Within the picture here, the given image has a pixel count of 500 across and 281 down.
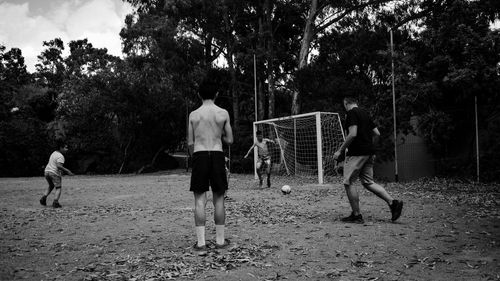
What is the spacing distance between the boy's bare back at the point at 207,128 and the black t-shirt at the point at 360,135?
224 centimetres

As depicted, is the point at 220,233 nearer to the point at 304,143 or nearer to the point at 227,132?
the point at 227,132

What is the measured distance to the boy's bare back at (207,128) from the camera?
15.6 ft

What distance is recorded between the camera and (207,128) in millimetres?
4758

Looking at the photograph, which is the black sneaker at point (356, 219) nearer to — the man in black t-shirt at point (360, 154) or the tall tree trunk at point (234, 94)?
the man in black t-shirt at point (360, 154)

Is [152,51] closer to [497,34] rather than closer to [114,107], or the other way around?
[114,107]

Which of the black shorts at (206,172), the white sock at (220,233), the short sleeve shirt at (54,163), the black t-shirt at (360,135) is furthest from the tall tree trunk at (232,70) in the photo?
the white sock at (220,233)

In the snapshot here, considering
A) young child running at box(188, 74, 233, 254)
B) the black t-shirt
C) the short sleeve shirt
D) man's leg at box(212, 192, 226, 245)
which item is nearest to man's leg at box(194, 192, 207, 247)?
young child running at box(188, 74, 233, 254)

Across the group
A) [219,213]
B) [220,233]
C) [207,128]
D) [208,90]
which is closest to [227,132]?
[207,128]

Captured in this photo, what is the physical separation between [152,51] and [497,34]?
1643 centimetres

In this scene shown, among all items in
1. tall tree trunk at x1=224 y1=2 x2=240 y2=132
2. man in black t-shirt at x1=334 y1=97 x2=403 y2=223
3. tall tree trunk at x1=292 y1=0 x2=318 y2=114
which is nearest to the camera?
man in black t-shirt at x1=334 y1=97 x2=403 y2=223

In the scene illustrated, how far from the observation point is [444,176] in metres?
16.6

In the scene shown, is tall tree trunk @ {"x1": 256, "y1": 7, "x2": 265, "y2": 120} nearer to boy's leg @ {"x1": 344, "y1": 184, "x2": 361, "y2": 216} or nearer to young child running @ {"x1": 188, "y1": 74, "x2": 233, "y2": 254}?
boy's leg @ {"x1": 344, "y1": 184, "x2": 361, "y2": 216}

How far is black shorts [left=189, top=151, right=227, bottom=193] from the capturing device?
4668mm

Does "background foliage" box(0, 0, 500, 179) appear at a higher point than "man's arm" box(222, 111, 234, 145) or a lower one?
higher
